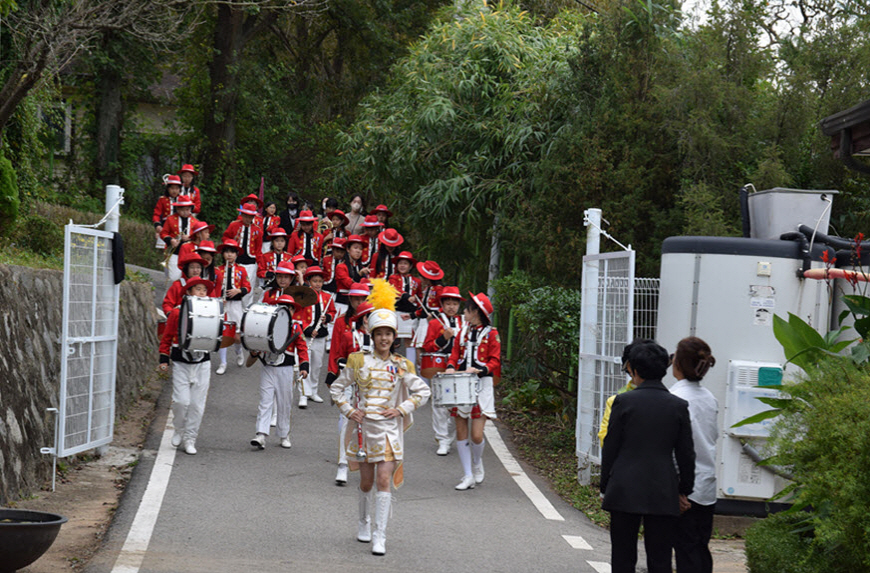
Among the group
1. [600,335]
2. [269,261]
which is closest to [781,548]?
[600,335]

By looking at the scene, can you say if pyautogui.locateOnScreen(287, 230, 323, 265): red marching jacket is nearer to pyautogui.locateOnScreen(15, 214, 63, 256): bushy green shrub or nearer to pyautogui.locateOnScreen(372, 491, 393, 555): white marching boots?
pyautogui.locateOnScreen(15, 214, 63, 256): bushy green shrub

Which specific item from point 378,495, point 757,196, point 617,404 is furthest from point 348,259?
point 617,404

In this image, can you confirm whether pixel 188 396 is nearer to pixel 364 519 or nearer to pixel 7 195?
pixel 7 195

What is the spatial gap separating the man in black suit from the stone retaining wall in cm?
498

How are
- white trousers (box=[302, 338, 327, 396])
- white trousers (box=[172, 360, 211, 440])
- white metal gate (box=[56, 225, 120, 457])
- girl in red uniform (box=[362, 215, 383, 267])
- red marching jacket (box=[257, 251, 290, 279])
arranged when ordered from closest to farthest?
1. white metal gate (box=[56, 225, 120, 457])
2. white trousers (box=[172, 360, 211, 440])
3. white trousers (box=[302, 338, 327, 396])
4. red marching jacket (box=[257, 251, 290, 279])
5. girl in red uniform (box=[362, 215, 383, 267])

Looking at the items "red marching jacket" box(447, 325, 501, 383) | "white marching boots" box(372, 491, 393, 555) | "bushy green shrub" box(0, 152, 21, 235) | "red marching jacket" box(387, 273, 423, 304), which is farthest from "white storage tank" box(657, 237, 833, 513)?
"bushy green shrub" box(0, 152, 21, 235)

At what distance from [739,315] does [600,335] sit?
5.89ft

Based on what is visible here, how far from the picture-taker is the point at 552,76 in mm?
17625

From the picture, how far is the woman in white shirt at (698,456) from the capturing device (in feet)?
23.3

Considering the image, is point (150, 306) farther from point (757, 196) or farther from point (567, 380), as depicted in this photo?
point (757, 196)

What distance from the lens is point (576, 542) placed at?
920cm

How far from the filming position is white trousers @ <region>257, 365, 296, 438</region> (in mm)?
12234

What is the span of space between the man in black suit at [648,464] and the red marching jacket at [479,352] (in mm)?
4787

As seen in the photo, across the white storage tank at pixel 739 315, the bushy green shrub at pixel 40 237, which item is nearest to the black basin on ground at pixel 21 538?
the white storage tank at pixel 739 315
